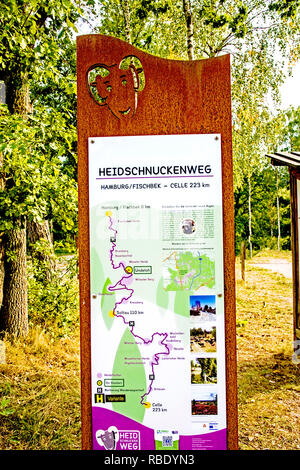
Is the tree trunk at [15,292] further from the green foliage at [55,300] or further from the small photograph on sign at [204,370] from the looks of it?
the small photograph on sign at [204,370]

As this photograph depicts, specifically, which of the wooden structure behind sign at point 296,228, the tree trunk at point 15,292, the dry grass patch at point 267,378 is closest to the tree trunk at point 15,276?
the tree trunk at point 15,292

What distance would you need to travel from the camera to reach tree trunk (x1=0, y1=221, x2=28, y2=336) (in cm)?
595

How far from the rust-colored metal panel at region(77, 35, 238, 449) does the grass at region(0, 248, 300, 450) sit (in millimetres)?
1895

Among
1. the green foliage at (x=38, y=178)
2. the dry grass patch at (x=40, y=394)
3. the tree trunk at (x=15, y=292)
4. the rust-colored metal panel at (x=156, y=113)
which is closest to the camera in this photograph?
the rust-colored metal panel at (x=156, y=113)

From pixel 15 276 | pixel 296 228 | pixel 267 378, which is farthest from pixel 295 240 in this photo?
pixel 15 276

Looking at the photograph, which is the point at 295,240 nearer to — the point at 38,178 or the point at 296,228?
the point at 296,228

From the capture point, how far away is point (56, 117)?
504 cm

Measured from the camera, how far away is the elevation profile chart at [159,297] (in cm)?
212

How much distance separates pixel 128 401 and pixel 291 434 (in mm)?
2452

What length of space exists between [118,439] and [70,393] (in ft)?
8.87

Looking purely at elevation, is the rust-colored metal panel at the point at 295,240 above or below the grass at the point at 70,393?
above

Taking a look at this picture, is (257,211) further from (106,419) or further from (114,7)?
(106,419)

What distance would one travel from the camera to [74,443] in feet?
12.2

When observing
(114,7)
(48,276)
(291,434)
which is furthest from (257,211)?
(291,434)
